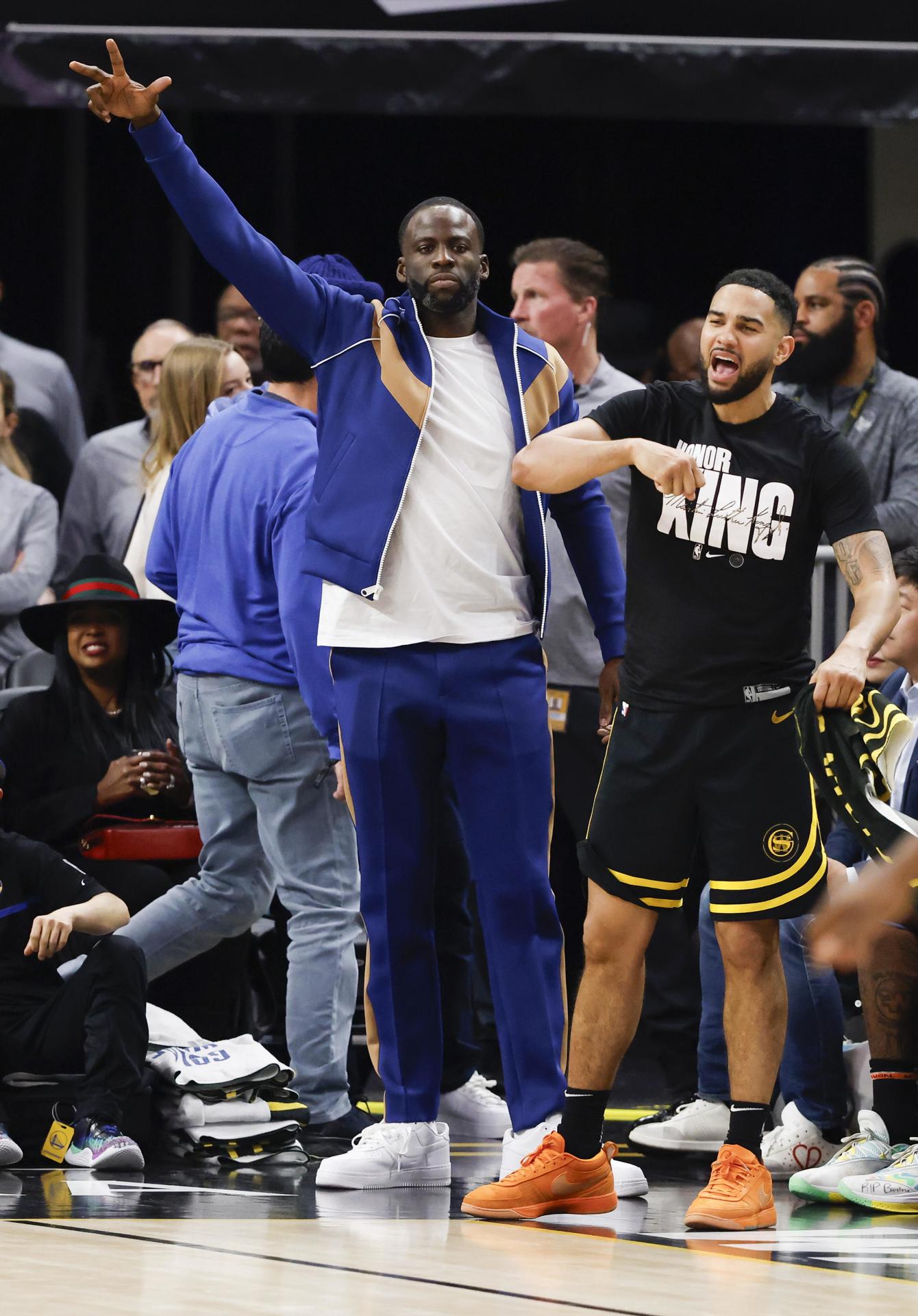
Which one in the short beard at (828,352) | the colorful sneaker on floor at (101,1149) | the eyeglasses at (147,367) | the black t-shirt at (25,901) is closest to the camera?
the colorful sneaker on floor at (101,1149)

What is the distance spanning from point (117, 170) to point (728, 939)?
6006mm

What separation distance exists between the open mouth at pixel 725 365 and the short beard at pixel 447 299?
1.85 ft

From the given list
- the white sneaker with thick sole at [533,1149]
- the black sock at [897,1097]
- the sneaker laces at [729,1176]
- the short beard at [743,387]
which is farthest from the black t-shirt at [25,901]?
the short beard at [743,387]

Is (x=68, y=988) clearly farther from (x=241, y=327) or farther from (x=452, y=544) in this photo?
(x=241, y=327)

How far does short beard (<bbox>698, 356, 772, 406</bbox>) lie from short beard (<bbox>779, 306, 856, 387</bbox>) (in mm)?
2125

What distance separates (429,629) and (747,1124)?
120 centimetres

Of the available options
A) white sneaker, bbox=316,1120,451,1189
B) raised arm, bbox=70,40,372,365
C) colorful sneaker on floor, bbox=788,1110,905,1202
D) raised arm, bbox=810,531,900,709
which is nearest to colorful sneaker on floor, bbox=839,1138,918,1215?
colorful sneaker on floor, bbox=788,1110,905,1202

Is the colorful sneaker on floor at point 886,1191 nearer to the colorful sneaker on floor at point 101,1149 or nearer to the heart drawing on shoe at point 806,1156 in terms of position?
the heart drawing on shoe at point 806,1156

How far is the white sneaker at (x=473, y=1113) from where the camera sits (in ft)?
18.7

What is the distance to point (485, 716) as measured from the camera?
4664 millimetres

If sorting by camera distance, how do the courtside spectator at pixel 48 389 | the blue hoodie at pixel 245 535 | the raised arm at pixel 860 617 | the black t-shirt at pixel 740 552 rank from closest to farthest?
the raised arm at pixel 860 617
the black t-shirt at pixel 740 552
the blue hoodie at pixel 245 535
the courtside spectator at pixel 48 389

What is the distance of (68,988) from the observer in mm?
5445

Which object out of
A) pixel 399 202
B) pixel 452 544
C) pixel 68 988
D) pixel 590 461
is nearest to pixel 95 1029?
pixel 68 988

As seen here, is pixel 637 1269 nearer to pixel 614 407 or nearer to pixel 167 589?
pixel 614 407
